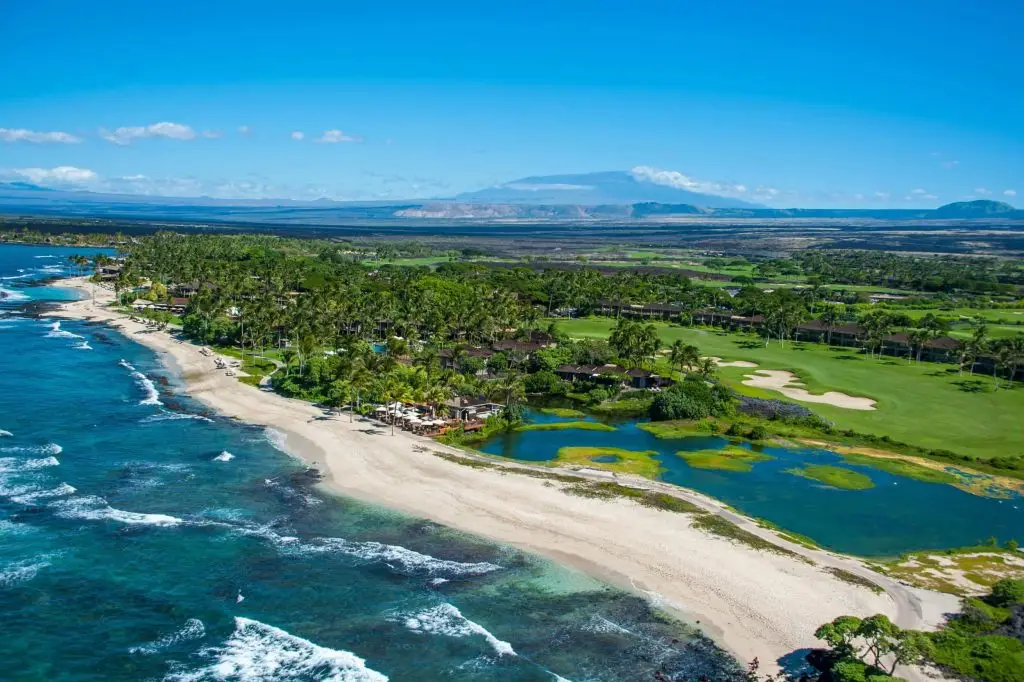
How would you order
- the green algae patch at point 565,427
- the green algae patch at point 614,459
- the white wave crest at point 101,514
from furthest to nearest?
the green algae patch at point 565,427 → the green algae patch at point 614,459 → the white wave crest at point 101,514

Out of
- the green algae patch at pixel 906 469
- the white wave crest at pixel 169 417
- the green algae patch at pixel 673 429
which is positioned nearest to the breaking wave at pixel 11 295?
the white wave crest at pixel 169 417

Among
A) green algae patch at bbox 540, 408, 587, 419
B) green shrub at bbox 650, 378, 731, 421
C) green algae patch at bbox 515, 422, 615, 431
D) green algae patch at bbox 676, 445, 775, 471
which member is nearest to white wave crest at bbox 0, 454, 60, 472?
green algae patch at bbox 515, 422, 615, 431

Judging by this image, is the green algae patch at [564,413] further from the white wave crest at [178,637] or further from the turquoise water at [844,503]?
the white wave crest at [178,637]

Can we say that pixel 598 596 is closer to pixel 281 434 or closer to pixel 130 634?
pixel 130 634

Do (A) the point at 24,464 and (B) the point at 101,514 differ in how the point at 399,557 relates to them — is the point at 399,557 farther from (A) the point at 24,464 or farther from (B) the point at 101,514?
(A) the point at 24,464

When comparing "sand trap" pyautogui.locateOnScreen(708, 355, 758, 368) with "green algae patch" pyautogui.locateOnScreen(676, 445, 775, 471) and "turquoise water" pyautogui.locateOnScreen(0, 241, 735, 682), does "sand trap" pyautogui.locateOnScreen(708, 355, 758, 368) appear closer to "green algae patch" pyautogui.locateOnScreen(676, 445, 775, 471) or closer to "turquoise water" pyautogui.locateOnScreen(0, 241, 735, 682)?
"green algae patch" pyautogui.locateOnScreen(676, 445, 775, 471)

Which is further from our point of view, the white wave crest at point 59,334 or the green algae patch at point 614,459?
the white wave crest at point 59,334
